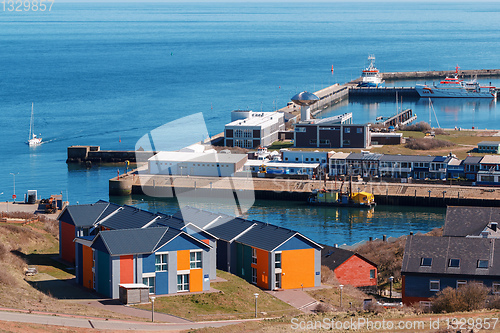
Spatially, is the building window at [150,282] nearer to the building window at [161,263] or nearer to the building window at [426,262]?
the building window at [161,263]

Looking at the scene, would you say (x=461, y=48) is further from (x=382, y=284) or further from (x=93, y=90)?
(x=382, y=284)

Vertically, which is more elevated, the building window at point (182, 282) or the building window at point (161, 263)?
the building window at point (161, 263)

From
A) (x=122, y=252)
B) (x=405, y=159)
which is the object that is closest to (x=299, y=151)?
(x=405, y=159)

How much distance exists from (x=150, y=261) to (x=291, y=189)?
1221 inches

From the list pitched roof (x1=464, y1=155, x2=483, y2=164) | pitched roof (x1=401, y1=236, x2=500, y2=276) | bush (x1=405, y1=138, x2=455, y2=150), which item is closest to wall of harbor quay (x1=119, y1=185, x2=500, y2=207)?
pitched roof (x1=464, y1=155, x2=483, y2=164)

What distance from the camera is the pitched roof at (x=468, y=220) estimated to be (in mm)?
28094

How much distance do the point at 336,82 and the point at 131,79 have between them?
33.1 metres

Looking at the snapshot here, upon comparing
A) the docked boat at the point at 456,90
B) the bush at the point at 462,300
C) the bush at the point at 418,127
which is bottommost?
the bush at the point at 462,300

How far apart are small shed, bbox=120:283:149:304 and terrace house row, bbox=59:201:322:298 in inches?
30.2

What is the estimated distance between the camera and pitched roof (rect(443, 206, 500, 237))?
28094 millimetres

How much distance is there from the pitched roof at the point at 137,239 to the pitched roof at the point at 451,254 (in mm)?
6485

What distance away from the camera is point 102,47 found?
655 feet

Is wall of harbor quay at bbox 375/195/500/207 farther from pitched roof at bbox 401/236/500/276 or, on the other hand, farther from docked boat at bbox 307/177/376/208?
pitched roof at bbox 401/236/500/276

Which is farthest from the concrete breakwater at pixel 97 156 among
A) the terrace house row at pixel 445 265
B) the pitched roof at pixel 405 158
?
the terrace house row at pixel 445 265
